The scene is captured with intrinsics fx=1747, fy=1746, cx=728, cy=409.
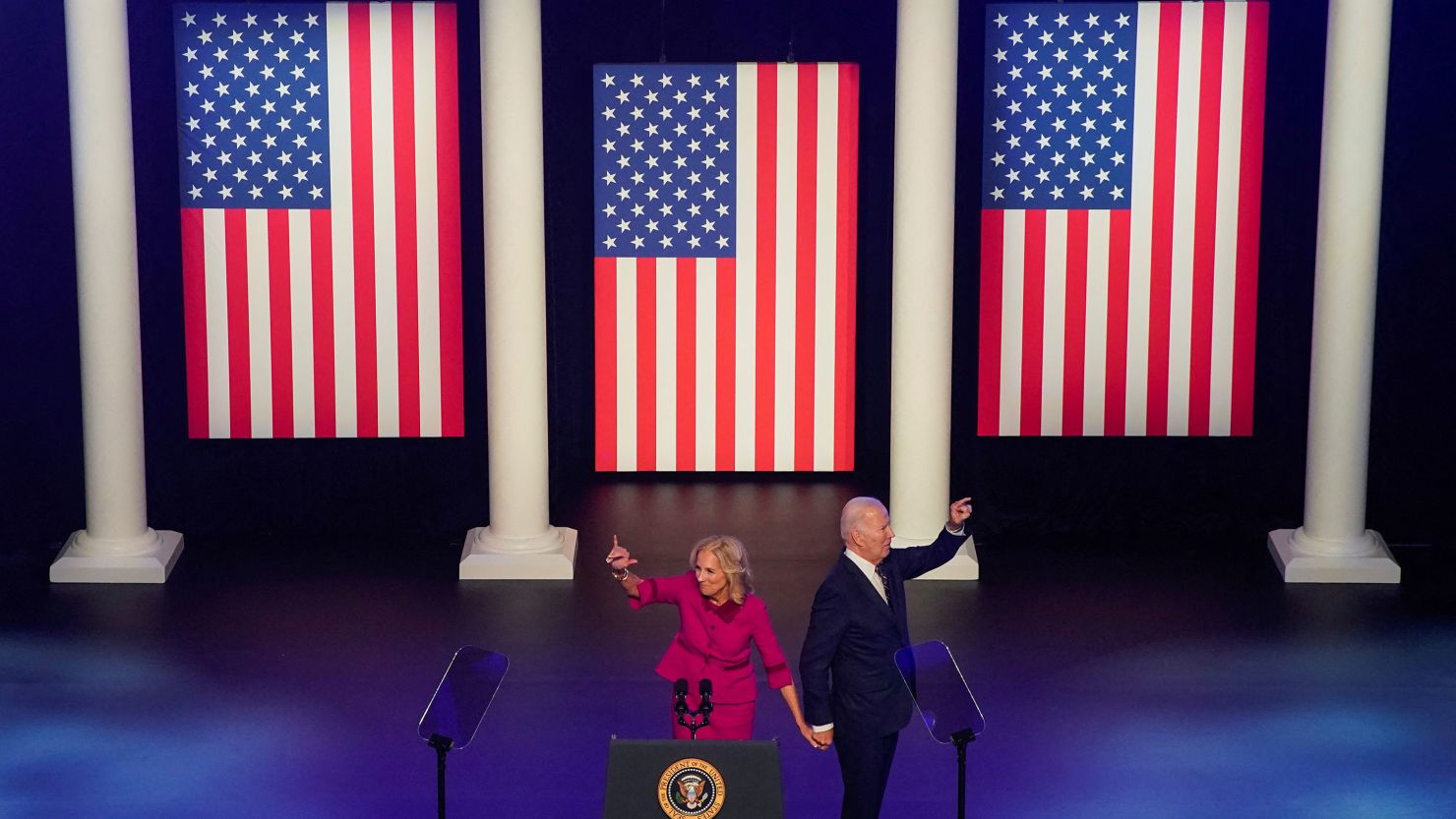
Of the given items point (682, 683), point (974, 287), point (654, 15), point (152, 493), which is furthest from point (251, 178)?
point (682, 683)

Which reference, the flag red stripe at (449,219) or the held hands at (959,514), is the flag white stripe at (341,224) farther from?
the held hands at (959,514)

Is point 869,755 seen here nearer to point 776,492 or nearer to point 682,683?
point 682,683

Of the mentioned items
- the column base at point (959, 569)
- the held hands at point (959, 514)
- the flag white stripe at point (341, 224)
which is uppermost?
the flag white stripe at point (341, 224)

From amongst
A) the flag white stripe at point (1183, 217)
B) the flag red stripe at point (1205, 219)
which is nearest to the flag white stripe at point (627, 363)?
the flag white stripe at point (1183, 217)

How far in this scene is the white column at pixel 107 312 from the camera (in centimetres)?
966

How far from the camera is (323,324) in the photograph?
35.8 ft

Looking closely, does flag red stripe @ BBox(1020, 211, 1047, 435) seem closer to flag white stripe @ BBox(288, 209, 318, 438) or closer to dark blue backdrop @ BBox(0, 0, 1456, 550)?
dark blue backdrop @ BBox(0, 0, 1456, 550)

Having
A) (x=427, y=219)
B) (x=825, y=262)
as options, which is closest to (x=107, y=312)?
(x=427, y=219)

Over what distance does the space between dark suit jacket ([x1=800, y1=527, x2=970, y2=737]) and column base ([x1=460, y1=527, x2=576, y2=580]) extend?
433 cm

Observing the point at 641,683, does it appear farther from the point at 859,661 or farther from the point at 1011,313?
the point at 1011,313

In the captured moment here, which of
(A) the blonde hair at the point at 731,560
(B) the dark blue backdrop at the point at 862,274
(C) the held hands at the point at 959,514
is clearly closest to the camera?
(A) the blonde hair at the point at 731,560

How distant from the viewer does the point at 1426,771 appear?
7.35 meters

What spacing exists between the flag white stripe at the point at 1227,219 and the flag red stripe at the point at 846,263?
7.90ft

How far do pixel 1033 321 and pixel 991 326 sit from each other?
27 centimetres
